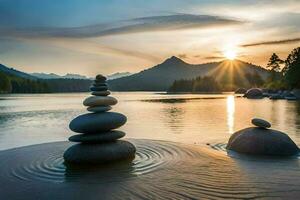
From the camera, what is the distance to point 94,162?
1597cm

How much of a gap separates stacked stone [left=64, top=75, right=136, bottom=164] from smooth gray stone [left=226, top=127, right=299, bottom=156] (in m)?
5.97

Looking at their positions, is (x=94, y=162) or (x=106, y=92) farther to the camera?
(x=106, y=92)

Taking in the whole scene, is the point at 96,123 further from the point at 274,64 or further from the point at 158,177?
the point at 274,64

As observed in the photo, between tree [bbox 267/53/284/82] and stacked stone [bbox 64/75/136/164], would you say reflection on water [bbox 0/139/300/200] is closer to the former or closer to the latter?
stacked stone [bbox 64/75/136/164]

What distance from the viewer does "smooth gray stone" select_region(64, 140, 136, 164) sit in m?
16.1

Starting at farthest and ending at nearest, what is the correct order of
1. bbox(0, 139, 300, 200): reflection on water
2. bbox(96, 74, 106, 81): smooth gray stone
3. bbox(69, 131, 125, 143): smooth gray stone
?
bbox(96, 74, 106, 81): smooth gray stone → bbox(69, 131, 125, 143): smooth gray stone → bbox(0, 139, 300, 200): reflection on water

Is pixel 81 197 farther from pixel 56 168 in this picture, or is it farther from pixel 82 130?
pixel 82 130

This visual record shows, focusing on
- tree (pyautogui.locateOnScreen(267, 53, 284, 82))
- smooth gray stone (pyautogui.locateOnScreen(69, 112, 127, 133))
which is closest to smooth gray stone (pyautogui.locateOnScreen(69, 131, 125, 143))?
smooth gray stone (pyautogui.locateOnScreen(69, 112, 127, 133))

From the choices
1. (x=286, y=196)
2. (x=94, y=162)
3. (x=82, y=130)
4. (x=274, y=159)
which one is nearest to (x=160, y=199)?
(x=286, y=196)

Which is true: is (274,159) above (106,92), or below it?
below

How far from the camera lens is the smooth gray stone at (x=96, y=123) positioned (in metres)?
16.9

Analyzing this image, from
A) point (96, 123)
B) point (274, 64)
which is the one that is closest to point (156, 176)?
point (96, 123)

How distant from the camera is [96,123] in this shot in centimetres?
1686

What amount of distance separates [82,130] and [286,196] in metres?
9.37
